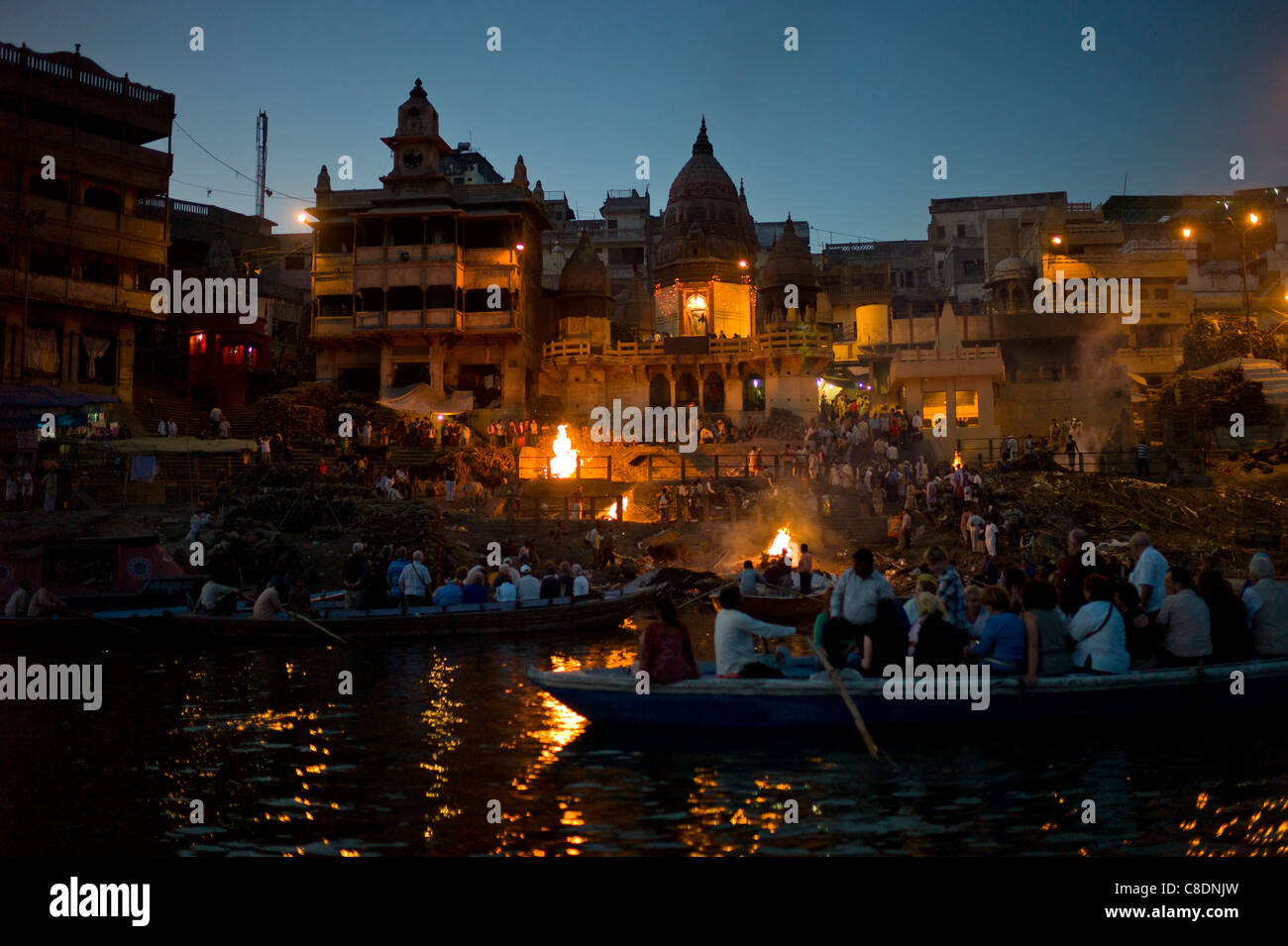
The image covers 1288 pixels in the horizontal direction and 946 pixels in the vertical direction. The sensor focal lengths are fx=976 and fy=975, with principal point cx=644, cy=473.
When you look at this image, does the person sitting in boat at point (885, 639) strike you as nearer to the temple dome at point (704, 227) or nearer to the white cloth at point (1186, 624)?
the white cloth at point (1186, 624)

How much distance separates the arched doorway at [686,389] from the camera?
Answer: 48938 millimetres

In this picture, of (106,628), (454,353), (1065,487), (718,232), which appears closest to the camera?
(106,628)

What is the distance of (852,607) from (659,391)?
3993cm

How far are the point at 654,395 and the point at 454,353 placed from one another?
Result: 33.5 feet

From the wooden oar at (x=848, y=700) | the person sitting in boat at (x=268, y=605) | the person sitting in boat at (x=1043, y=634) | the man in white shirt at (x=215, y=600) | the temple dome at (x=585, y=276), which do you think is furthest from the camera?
the temple dome at (x=585, y=276)

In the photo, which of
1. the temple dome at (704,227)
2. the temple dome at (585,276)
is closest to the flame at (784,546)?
the temple dome at (585,276)

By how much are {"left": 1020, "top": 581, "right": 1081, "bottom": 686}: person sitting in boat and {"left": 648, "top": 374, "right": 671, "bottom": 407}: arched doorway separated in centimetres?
3930

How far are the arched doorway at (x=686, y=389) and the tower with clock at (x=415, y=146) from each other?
15.3 metres

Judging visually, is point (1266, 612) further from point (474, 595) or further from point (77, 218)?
point (77, 218)

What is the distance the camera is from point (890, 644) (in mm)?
10000

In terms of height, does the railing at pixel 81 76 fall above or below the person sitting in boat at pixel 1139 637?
above

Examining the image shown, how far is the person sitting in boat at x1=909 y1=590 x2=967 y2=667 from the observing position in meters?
9.70
